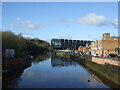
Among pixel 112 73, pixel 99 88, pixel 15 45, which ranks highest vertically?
pixel 15 45

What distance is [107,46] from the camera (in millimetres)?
65312

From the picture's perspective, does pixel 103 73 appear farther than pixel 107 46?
No

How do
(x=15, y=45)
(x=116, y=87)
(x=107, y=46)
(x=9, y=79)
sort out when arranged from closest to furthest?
1. (x=116, y=87)
2. (x=9, y=79)
3. (x=15, y=45)
4. (x=107, y=46)

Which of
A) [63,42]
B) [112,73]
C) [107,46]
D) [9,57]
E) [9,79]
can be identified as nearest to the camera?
[112,73]

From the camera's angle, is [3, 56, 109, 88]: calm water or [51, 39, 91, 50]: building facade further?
[51, 39, 91, 50]: building facade

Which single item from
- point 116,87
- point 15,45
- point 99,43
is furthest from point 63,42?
point 116,87

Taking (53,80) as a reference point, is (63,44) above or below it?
above

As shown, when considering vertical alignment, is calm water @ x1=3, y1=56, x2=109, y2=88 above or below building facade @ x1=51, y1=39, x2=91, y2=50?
below

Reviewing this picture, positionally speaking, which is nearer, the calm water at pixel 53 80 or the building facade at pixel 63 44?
the calm water at pixel 53 80

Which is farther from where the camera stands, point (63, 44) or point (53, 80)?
point (63, 44)

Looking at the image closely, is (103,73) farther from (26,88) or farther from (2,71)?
(2,71)

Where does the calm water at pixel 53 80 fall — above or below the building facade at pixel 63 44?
below

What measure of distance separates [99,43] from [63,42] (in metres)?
94.0

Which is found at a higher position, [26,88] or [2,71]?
[2,71]
